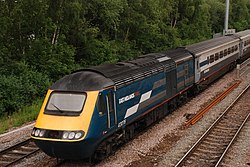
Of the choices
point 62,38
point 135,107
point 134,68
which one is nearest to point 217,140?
point 135,107

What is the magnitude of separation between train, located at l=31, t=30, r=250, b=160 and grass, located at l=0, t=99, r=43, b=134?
20.1 feet

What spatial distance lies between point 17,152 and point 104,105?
4.25m

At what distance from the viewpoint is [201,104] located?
67.3 ft

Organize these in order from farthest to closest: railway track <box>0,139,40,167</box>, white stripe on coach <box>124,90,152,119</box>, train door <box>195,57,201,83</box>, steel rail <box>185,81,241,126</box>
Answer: train door <box>195,57,201,83</box> → steel rail <box>185,81,241,126</box> → white stripe on coach <box>124,90,152,119</box> → railway track <box>0,139,40,167</box>

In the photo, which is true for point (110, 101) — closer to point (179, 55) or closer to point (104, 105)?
point (104, 105)

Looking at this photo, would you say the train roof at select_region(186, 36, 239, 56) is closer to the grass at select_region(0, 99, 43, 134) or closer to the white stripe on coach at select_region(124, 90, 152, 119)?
the white stripe on coach at select_region(124, 90, 152, 119)

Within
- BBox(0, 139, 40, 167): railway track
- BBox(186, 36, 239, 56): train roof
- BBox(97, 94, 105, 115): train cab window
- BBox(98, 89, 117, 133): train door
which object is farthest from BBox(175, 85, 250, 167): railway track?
BBox(0, 139, 40, 167): railway track

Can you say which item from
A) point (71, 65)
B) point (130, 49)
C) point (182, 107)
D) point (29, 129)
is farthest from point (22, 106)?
point (130, 49)

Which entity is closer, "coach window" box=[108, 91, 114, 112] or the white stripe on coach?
"coach window" box=[108, 91, 114, 112]

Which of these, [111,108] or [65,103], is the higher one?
[65,103]

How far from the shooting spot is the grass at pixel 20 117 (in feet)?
57.3

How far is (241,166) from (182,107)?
8105 millimetres

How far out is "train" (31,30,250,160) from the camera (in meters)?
11.0

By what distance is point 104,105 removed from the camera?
1177 centimetres
